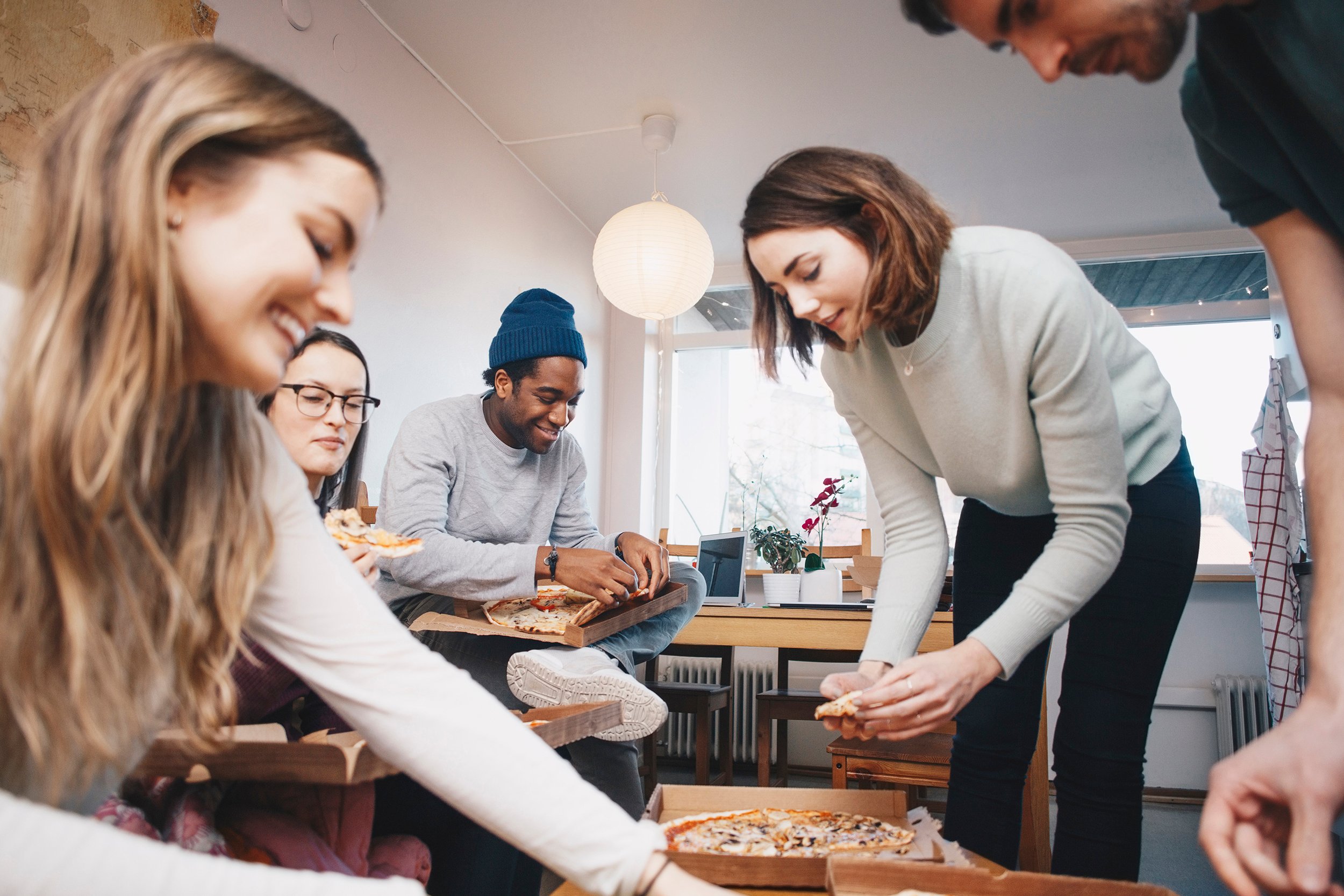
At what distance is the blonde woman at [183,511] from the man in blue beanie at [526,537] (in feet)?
2.97

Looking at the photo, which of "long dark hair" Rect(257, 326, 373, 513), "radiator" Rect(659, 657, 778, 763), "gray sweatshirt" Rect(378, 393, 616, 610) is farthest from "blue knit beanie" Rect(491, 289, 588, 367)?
"radiator" Rect(659, 657, 778, 763)

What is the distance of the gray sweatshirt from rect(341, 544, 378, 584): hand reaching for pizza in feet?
1.13

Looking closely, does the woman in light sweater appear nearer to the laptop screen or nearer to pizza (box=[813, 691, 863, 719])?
pizza (box=[813, 691, 863, 719])

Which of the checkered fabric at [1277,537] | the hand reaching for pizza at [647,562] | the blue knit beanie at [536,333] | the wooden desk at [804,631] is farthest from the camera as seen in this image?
the checkered fabric at [1277,537]

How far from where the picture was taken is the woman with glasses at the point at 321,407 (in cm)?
154

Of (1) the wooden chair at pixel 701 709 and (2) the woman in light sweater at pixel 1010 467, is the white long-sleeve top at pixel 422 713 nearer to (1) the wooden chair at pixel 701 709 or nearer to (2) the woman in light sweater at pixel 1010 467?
(2) the woman in light sweater at pixel 1010 467

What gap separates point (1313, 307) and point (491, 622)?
55.5 inches

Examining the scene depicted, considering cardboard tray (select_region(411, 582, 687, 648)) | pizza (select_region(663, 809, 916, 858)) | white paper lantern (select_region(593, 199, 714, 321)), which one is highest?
white paper lantern (select_region(593, 199, 714, 321))

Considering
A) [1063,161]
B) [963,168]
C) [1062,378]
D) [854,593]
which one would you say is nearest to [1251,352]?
[1063,161]

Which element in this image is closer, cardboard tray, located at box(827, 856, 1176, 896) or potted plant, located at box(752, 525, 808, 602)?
cardboard tray, located at box(827, 856, 1176, 896)

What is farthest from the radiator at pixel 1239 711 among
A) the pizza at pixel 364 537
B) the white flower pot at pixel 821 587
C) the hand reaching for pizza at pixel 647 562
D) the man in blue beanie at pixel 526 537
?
the pizza at pixel 364 537

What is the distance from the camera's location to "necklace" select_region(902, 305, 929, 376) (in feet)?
A: 3.60

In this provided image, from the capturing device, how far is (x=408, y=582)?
5.68ft

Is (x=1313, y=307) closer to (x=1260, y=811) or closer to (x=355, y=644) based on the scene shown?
(x=1260, y=811)
